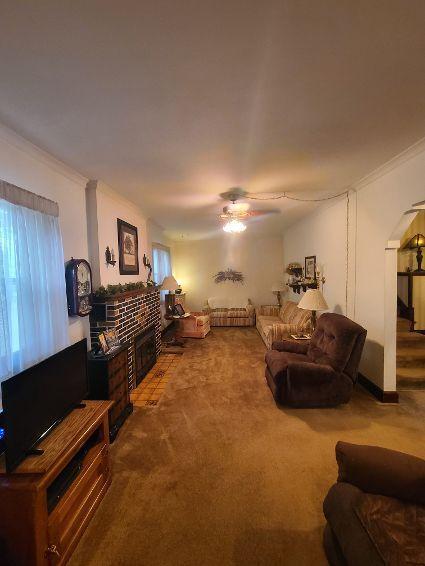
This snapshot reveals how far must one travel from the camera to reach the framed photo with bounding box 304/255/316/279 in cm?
483

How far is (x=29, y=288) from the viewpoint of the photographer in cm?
191

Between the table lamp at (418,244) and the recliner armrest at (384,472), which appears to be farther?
the table lamp at (418,244)

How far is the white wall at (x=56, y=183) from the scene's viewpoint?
1853mm

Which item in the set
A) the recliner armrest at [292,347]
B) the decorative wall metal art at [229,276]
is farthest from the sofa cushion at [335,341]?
the decorative wall metal art at [229,276]

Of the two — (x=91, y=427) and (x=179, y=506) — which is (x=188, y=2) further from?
(x=179, y=506)

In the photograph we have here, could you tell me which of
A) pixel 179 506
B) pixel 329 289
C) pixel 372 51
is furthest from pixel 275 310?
pixel 372 51

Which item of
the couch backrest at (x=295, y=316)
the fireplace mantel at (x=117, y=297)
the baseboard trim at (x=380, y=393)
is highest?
the fireplace mantel at (x=117, y=297)

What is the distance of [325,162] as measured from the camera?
96.9 inches

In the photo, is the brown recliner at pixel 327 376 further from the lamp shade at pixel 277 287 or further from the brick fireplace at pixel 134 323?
the lamp shade at pixel 277 287

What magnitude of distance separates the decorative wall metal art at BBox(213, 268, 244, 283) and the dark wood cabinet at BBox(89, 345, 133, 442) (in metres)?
5.47

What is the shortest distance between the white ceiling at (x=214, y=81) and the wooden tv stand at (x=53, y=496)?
200cm

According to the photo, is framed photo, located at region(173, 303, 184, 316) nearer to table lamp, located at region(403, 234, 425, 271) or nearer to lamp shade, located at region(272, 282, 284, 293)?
lamp shade, located at region(272, 282, 284, 293)

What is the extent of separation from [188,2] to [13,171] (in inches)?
65.9

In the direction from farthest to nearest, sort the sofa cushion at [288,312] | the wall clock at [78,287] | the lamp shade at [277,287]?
the lamp shade at [277,287]
the sofa cushion at [288,312]
the wall clock at [78,287]
